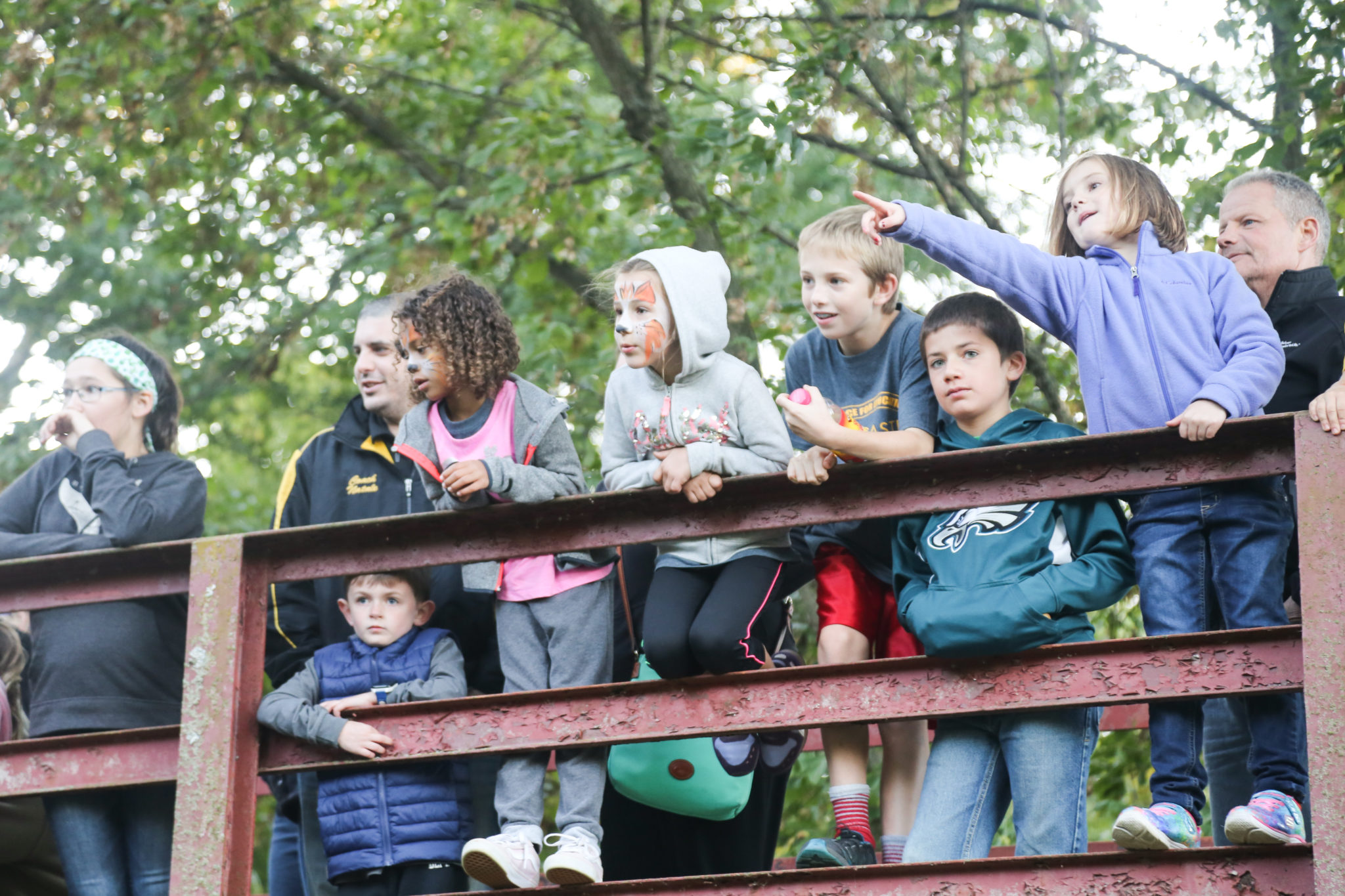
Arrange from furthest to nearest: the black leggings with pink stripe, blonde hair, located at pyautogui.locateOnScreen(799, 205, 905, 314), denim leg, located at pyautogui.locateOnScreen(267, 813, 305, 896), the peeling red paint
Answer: denim leg, located at pyautogui.locateOnScreen(267, 813, 305, 896) → blonde hair, located at pyautogui.locateOnScreen(799, 205, 905, 314) → the black leggings with pink stripe → the peeling red paint

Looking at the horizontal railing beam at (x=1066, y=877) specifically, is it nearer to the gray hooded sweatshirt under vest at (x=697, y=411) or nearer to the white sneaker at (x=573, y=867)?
the white sneaker at (x=573, y=867)

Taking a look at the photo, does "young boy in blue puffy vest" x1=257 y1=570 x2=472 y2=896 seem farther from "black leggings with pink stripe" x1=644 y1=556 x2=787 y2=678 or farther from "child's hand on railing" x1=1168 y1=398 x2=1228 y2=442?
"child's hand on railing" x1=1168 y1=398 x2=1228 y2=442

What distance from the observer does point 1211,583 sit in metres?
A: 3.24

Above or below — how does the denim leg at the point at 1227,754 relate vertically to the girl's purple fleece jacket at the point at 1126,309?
below

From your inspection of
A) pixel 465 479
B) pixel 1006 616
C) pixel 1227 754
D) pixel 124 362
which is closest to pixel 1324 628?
pixel 1006 616

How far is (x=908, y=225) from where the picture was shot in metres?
3.42

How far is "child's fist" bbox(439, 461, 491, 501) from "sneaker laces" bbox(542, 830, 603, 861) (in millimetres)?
848

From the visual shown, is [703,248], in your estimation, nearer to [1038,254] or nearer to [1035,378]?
[1035,378]

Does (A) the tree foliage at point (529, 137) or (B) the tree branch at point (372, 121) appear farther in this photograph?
(B) the tree branch at point (372, 121)

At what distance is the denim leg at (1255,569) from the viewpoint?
121 inches

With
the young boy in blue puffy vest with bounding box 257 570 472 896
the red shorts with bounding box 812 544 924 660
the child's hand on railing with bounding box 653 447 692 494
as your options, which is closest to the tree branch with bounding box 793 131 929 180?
the red shorts with bounding box 812 544 924 660

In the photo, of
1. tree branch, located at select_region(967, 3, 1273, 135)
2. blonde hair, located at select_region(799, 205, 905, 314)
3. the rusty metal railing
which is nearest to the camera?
the rusty metal railing

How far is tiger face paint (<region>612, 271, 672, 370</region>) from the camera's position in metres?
3.79

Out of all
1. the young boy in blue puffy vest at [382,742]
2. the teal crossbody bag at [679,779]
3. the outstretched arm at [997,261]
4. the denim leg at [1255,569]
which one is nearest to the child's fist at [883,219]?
the outstretched arm at [997,261]
